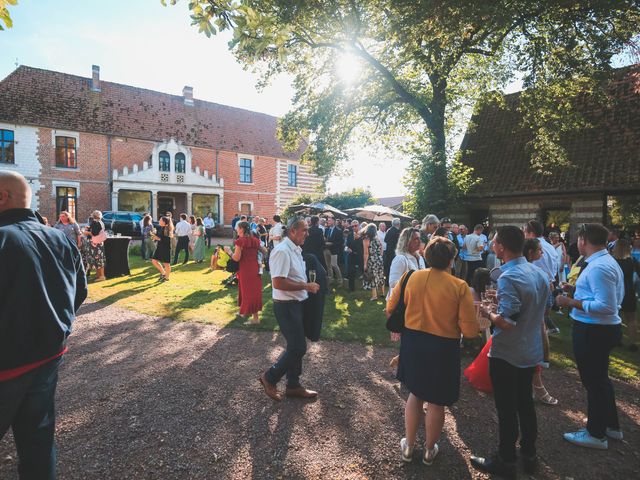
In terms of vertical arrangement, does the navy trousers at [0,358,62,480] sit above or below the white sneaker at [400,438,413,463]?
→ above

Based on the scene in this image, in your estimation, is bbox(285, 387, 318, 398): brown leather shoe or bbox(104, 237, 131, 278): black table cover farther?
bbox(104, 237, 131, 278): black table cover

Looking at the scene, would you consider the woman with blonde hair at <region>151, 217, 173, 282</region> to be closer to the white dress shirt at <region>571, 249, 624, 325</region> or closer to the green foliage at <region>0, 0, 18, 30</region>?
the green foliage at <region>0, 0, 18, 30</region>

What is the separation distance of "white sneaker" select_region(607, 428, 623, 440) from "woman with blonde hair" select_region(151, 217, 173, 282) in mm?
10449

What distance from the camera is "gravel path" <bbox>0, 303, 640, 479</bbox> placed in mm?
3012

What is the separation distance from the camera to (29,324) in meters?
2.13

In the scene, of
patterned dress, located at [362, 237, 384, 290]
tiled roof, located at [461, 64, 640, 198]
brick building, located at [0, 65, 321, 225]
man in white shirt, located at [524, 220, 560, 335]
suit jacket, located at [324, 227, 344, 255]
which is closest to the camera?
man in white shirt, located at [524, 220, 560, 335]

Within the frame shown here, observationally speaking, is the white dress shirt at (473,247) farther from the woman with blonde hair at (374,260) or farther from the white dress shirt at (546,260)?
the white dress shirt at (546,260)

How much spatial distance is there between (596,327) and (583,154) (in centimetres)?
1436

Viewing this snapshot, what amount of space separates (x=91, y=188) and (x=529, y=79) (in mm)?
26616

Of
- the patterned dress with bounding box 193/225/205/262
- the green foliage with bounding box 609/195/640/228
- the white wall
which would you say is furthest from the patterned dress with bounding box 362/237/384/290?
the white wall

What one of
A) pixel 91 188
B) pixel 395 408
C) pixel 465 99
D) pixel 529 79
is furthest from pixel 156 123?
pixel 395 408

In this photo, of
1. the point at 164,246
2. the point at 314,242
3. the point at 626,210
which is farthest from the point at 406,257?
the point at 626,210

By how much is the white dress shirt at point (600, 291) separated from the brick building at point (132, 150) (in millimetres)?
19459

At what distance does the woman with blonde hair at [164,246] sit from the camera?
10.8 metres
